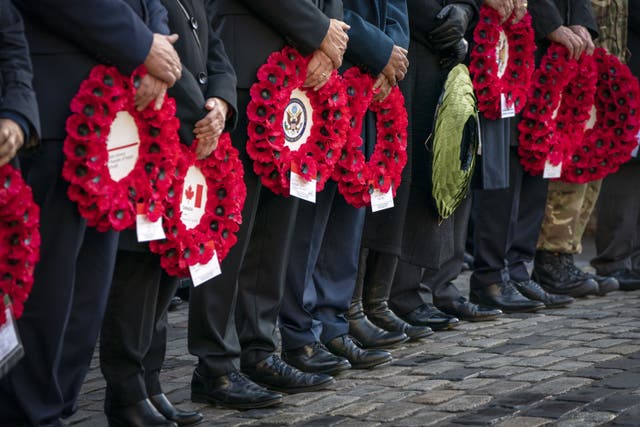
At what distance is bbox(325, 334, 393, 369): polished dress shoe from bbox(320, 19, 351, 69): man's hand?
1286 millimetres

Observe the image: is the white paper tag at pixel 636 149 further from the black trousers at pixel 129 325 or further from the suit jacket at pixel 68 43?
the suit jacket at pixel 68 43

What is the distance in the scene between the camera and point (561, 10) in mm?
7699

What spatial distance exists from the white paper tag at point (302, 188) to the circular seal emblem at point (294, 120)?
170 millimetres

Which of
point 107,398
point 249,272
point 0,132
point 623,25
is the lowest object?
point 107,398

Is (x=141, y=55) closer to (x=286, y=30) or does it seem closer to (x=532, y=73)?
(x=286, y=30)

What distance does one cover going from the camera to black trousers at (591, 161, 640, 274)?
28.7 ft

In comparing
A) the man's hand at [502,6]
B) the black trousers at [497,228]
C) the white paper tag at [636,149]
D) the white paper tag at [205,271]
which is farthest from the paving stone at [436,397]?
the white paper tag at [636,149]

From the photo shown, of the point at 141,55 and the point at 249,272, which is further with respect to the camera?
the point at 249,272

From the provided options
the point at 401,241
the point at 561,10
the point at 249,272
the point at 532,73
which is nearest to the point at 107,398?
the point at 249,272

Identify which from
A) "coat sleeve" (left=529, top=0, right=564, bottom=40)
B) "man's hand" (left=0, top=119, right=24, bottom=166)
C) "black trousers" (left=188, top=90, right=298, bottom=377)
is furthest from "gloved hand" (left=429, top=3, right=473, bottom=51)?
"man's hand" (left=0, top=119, right=24, bottom=166)

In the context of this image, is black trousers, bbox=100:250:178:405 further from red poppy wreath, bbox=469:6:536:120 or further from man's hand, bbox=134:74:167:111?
red poppy wreath, bbox=469:6:536:120

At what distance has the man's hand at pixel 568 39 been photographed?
757 centimetres

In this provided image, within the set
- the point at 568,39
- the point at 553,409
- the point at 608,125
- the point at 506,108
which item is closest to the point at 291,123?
the point at 553,409

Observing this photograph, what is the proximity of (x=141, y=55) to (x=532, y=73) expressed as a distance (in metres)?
3.77
